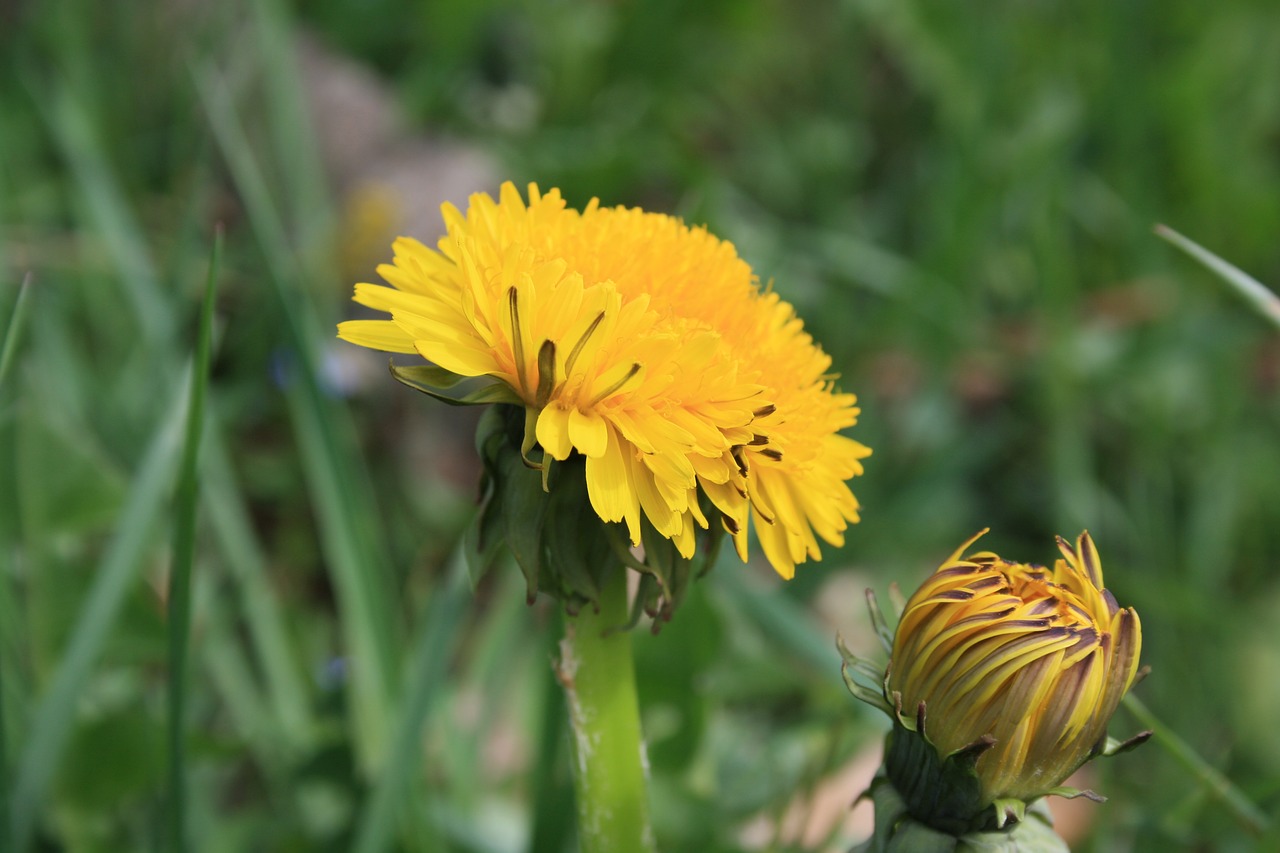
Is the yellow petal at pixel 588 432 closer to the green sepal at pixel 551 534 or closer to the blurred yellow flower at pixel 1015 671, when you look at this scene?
the green sepal at pixel 551 534

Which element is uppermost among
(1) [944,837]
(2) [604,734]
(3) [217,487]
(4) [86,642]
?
(3) [217,487]

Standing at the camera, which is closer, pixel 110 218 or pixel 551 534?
pixel 551 534

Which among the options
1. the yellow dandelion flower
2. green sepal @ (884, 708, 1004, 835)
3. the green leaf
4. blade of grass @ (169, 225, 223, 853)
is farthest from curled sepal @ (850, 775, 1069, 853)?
the green leaf

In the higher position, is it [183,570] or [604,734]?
[183,570]

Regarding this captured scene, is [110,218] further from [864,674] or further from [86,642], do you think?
[864,674]

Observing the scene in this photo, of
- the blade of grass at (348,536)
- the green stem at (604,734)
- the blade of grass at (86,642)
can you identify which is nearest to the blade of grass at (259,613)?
the blade of grass at (348,536)

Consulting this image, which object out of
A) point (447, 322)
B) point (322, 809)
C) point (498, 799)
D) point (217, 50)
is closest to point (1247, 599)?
point (498, 799)

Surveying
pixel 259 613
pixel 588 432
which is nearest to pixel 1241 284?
pixel 588 432
